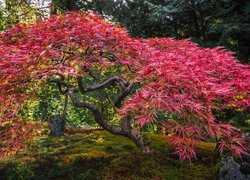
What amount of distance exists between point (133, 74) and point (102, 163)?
1395 mm

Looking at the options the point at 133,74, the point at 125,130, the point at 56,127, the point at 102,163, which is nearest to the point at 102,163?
the point at 102,163

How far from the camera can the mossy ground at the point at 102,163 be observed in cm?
357

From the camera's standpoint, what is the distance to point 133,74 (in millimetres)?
3498

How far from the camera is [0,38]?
356 cm

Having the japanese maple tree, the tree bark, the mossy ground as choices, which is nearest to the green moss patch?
the mossy ground

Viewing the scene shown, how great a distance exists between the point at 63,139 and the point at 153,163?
6.54ft

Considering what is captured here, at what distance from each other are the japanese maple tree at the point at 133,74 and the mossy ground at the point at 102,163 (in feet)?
2.02

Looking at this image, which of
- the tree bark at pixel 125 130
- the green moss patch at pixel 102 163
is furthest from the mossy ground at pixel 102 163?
the tree bark at pixel 125 130

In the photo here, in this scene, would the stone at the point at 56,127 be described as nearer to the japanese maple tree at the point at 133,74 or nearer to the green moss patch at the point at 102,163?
the green moss patch at the point at 102,163

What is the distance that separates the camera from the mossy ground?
11.7 feet

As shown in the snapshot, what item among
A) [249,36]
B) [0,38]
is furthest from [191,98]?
[249,36]

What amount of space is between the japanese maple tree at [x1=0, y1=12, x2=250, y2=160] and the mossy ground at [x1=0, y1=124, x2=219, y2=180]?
61 centimetres

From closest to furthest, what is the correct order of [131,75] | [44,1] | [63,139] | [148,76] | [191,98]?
[191,98] → [148,76] → [131,75] → [63,139] → [44,1]

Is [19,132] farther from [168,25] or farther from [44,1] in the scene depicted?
[168,25]
